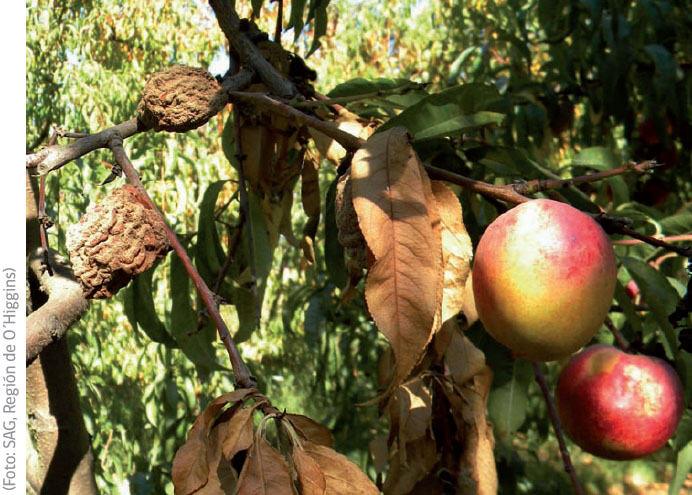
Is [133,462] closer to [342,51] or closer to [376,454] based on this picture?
[376,454]

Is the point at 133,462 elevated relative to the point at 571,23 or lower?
lower

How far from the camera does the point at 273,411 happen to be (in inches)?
16.4

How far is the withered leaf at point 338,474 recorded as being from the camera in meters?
0.42

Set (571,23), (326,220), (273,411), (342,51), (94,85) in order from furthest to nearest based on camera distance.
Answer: (342,51)
(94,85)
(571,23)
(326,220)
(273,411)

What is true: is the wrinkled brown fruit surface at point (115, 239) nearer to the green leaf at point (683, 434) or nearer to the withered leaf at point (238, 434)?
the withered leaf at point (238, 434)

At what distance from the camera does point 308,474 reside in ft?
1.35

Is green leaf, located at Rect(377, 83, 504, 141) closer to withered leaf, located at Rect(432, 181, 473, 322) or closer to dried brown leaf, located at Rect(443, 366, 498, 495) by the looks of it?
withered leaf, located at Rect(432, 181, 473, 322)

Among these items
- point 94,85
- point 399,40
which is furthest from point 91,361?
point 399,40

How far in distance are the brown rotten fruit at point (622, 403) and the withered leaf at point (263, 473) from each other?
2.01 ft

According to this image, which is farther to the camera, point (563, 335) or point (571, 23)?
point (571, 23)

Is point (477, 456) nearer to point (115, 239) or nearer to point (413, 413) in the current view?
point (413, 413)

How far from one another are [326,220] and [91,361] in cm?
89

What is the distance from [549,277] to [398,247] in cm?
11

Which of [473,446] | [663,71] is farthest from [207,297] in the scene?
[663,71]
